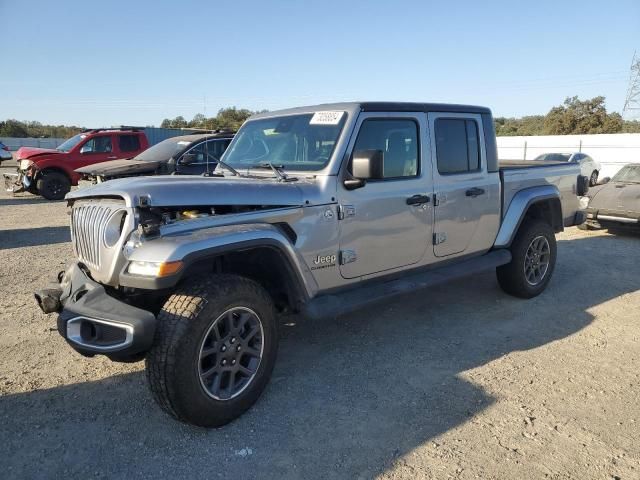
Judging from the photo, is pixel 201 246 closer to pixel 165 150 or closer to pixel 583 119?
pixel 165 150

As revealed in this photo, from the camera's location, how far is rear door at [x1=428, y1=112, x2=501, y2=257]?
177 inches

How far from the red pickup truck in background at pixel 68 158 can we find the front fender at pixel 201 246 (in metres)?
12.3

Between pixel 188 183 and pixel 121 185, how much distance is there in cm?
46

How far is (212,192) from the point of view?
10.5ft

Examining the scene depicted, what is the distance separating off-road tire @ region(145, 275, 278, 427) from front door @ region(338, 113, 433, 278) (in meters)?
1.05

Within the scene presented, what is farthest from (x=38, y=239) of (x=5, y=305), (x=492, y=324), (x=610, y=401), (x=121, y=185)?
(x=610, y=401)

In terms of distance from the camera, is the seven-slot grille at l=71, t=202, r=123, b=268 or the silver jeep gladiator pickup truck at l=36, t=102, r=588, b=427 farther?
the seven-slot grille at l=71, t=202, r=123, b=268

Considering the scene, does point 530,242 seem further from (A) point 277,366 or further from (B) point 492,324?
(A) point 277,366

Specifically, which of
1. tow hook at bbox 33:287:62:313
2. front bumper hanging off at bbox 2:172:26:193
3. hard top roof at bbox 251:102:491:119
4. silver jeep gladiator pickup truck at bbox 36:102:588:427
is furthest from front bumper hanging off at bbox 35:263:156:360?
front bumper hanging off at bbox 2:172:26:193

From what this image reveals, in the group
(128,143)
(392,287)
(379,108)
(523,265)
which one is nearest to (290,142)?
(379,108)

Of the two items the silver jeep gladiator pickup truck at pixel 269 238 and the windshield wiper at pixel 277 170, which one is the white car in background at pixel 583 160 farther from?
the windshield wiper at pixel 277 170

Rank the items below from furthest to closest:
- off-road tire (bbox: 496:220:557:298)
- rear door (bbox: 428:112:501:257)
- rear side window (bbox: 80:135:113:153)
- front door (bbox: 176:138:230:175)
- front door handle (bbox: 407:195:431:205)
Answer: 1. rear side window (bbox: 80:135:113:153)
2. front door (bbox: 176:138:230:175)
3. off-road tire (bbox: 496:220:557:298)
4. rear door (bbox: 428:112:501:257)
5. front door handle (bbox: 407:195:431:205)

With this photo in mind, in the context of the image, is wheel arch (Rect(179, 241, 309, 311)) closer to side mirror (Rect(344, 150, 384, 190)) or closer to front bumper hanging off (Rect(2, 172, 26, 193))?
side mirror (Rect(344, 150, 384, 190))

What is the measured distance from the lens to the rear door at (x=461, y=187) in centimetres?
450
